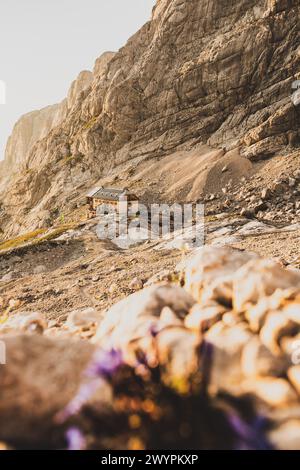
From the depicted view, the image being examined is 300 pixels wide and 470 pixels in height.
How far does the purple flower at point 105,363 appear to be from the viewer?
513cm

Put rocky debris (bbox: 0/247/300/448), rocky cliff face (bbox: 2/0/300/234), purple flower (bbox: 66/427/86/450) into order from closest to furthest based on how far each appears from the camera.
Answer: purple flower (bbox: 66/427/86/450) < rocky debris (bbox: 0/247/300/448) < rocky cliff face (bbox: 2/0/300/234)

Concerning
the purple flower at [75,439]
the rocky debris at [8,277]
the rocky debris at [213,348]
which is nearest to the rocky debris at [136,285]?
the rocky debris at [213,348]

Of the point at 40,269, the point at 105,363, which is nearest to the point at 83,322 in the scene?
the point at 105,363

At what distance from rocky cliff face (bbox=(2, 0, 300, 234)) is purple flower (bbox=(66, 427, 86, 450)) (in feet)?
228

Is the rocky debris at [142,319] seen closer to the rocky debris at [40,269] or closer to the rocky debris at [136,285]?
the rocky debris at [136,285]

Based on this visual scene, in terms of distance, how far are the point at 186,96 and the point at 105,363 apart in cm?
9422

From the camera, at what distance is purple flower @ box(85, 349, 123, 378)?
513cm

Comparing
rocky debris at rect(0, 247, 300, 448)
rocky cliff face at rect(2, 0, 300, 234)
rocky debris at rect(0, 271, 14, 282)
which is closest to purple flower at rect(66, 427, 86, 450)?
rocky debris at rect(0, 247, 300, 448)

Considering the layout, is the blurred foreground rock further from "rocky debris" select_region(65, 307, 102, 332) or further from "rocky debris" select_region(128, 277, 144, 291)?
"rocky debris" select_region(128, 277, 144, 291)

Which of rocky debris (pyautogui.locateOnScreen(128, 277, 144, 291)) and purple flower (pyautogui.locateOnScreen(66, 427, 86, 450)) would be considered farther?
rocky debris (pyautogui.locateOnScreen(128, 277, 144, 291))

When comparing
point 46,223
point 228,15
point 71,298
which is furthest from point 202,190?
point 228,15

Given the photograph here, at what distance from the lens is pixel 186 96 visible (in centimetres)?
9012

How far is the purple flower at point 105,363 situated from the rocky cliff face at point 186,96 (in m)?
68.2

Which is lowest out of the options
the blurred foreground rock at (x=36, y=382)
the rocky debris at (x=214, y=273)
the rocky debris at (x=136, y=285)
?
the rocky debris at (x=136, y=285)
